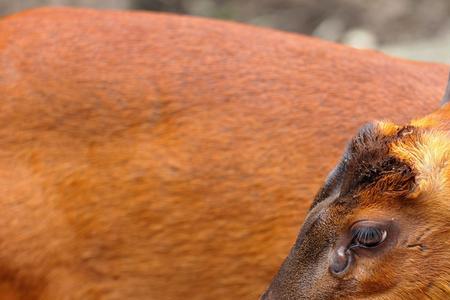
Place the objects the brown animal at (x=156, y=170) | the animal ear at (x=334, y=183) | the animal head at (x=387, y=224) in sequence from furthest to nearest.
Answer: the brown animal at (x=156, y=170) < the animal ear at (x=334, y=183) < the animal head at (x=387, y=224)

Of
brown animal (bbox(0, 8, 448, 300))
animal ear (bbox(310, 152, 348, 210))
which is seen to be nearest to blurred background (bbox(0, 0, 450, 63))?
brown animal (bbox(0, 8, 448, 300))

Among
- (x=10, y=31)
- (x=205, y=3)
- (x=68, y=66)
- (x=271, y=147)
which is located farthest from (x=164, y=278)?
(x=205, y=3)

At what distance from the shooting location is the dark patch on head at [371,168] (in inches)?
113

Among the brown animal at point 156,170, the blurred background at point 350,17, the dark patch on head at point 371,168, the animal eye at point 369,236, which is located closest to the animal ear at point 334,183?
the dark patch on head at point 371,168

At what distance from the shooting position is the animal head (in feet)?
9.40

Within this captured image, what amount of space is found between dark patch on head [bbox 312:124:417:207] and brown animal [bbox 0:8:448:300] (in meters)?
0.97

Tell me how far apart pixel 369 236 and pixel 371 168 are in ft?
0.67

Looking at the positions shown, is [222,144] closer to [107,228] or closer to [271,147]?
[271,147]

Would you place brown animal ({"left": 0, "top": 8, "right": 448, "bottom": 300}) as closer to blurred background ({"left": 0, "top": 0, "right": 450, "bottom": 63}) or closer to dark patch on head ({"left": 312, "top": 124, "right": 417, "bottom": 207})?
dark patch on head ({"left": 312, "top": 124, "right": 417, "bottom": 207})

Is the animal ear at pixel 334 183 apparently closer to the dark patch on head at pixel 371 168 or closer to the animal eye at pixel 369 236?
the dark patch on head at pixel 371 168

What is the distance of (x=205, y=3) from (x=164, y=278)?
18.0ft

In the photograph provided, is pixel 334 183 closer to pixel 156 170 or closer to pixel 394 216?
pixel 394 216

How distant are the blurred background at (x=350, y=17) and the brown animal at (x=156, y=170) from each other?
191 inches

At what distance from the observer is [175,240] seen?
163 inches
